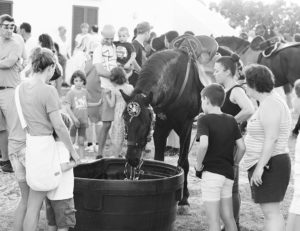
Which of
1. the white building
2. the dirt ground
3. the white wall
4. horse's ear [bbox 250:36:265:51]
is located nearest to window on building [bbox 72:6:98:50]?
the white building

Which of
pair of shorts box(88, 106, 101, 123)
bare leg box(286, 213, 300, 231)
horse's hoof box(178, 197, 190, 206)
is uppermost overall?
bare leg box(286, 213, 300, 231)

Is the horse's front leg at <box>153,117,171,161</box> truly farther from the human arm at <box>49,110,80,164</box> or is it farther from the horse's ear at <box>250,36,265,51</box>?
the horse's ear at <box>250,36,265,51</box>

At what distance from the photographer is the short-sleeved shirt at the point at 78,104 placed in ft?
25.3

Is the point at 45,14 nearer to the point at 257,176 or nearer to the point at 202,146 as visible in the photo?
the point at 202,146

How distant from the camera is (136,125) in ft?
15.2

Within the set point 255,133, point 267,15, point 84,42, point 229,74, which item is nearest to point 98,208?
point 255,133

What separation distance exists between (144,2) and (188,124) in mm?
13000

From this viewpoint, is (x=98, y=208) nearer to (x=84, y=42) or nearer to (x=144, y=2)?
(x=84, y=42)

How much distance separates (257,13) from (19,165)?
41.4m

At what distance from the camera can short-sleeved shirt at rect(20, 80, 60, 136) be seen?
12.4 feet

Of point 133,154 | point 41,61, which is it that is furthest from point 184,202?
point 41,61

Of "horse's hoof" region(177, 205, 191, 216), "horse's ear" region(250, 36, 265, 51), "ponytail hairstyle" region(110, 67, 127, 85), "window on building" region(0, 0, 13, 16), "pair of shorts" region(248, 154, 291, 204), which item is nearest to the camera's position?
"pair of shorts" region(248, 154, 291, 204)

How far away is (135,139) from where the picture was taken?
4625 mm

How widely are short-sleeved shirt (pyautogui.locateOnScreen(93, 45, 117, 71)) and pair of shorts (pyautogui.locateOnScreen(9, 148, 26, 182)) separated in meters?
3.83
